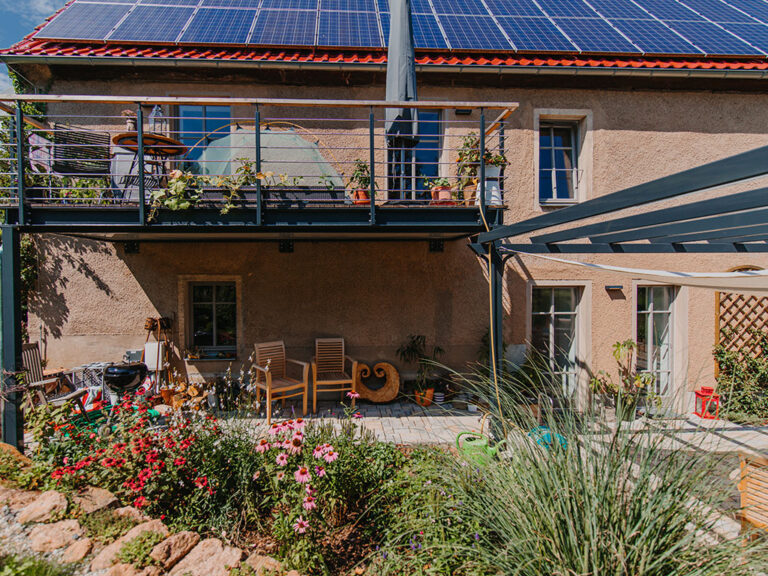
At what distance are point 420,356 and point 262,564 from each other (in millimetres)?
4367

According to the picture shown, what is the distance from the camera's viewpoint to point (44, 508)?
9.93 feet

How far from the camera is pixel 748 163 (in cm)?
150

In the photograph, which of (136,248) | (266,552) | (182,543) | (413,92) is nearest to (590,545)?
(266,552)

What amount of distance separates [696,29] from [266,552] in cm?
1083

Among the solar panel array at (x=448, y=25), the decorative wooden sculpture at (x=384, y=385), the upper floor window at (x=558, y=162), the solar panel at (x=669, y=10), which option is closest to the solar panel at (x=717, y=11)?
the solar panel array at (x=448, y=25)

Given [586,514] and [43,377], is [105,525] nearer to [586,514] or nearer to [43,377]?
[586,514]

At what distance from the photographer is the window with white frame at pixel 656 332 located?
6984 millimetres

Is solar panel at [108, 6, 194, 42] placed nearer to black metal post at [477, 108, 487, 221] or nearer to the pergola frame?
black metal post at [477, 108, 487, 221]

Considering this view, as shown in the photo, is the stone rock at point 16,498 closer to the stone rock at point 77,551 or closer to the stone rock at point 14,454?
the stone rock at point 14,454

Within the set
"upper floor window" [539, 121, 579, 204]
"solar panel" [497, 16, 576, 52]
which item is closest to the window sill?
"upper floor window" [539, 121, 579, 204]

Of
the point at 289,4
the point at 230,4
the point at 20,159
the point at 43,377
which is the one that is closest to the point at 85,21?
the point at 230,4

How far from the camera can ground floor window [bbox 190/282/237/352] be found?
264 inches

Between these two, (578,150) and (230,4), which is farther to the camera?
(230,4)

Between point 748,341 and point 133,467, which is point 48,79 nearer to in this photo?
point 133,467
